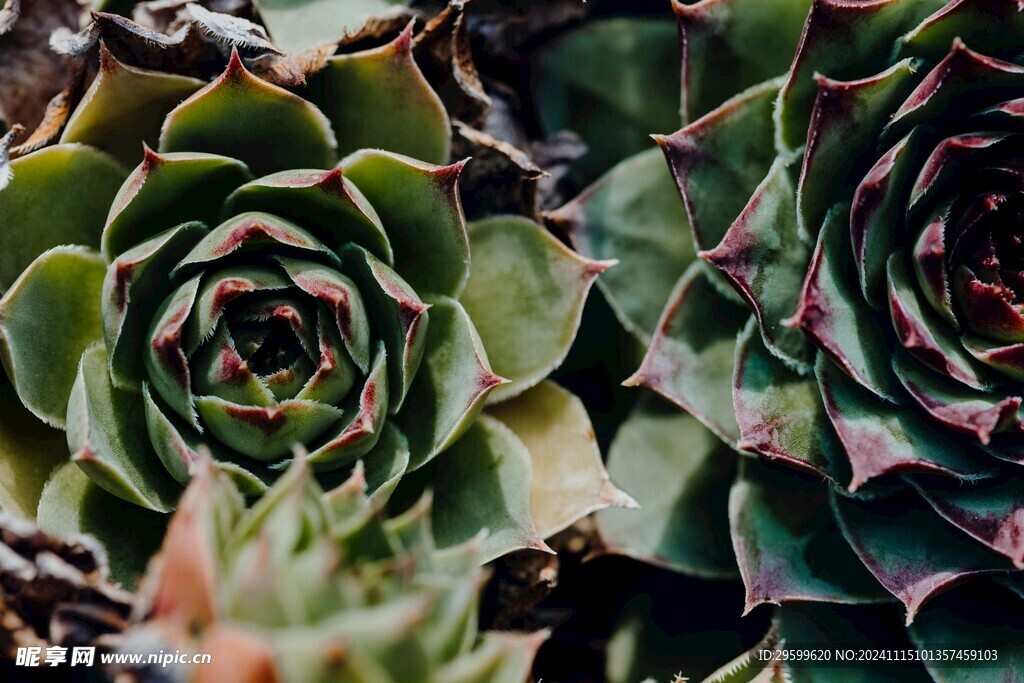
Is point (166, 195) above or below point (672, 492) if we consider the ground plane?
above

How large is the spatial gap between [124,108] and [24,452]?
37cm

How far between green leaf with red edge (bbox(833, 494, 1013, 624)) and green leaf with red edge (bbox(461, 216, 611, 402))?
0.37 m

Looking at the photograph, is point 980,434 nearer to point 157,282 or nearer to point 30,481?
point 157,282

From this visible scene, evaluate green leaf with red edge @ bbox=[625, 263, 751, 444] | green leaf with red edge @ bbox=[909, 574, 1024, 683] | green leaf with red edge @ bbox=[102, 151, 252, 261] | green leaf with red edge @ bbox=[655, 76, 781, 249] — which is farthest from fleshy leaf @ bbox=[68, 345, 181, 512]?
green leaf with red edge @ bbox=[909, 574, 1024, 683]

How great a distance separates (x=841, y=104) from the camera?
1.00 metres

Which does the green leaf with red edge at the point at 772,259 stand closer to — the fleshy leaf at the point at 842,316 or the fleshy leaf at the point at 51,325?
the fleshy leaf at the point at 842,316

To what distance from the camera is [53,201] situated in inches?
39.8

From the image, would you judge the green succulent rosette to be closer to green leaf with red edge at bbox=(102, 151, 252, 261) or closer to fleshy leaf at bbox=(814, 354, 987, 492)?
green leaf with red edge at bbox=(102, 151, 252, 261)

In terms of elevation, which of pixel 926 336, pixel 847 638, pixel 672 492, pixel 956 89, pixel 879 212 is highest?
pixel 956 89

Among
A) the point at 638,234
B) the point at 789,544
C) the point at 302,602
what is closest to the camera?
the point at 302,602

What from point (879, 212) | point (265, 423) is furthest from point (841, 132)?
point (265, 423)

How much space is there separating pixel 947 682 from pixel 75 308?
102cm

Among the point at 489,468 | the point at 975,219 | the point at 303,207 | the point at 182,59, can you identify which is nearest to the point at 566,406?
the point at 489,468

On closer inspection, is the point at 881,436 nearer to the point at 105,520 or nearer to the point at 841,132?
the point at 841,132
